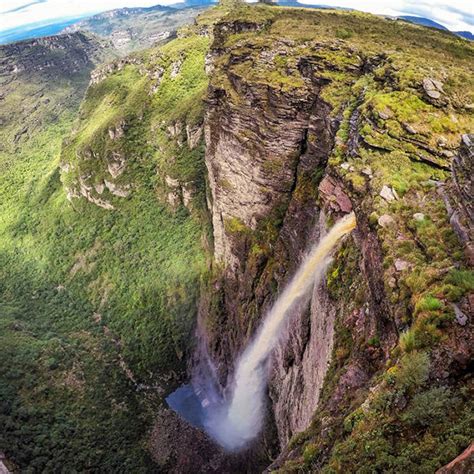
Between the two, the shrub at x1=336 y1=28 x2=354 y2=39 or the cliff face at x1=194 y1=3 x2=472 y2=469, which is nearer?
the cliff face at x1=194 y1=3 x2=472 y2=469

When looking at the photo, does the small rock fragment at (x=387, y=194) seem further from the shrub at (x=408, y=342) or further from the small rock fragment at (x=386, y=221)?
the shrub at (x=408, y=342)

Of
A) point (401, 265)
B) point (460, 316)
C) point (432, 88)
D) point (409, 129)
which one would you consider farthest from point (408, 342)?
point (432, 88)

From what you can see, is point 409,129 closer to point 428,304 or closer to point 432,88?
point 432,88

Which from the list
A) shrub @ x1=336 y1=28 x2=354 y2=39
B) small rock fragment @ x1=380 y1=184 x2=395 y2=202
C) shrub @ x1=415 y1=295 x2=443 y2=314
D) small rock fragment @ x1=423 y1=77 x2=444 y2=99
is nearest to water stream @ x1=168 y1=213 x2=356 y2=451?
small rock fragment @ x1=380 y1=184 x2=395 y2=202

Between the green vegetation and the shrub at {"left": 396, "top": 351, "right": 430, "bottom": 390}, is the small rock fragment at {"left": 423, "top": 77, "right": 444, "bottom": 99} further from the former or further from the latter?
the green vegetation

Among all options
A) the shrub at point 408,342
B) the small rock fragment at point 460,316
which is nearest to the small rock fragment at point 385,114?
the small rock fragment at point 460,316

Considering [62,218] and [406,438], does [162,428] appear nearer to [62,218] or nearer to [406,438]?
[406,438]
